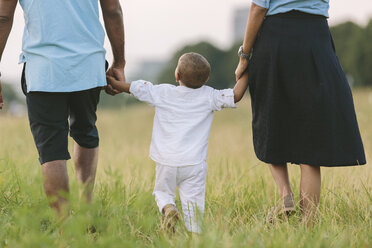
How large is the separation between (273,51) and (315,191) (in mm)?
886

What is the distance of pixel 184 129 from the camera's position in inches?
111

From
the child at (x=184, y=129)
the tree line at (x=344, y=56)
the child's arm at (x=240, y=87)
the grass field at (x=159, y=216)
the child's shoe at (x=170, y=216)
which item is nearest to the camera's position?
the grass field at (x=159, y=216)

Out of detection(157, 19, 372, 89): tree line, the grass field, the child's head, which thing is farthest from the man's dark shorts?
detection(157, 19, 372, 89): tree line

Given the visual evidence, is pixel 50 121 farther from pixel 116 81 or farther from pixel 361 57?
pixel 361 57

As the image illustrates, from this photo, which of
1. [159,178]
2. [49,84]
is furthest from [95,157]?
[49,84]

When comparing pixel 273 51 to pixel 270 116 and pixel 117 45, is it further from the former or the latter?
pixel 117 45

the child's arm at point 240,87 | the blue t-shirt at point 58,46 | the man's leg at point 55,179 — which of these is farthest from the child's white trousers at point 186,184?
the blue t-shirt at point 58,46

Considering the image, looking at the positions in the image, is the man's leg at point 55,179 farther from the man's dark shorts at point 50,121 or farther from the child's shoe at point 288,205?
the child's shoe at point 288,205

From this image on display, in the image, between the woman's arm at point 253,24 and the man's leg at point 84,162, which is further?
the man's leg at point 84,162

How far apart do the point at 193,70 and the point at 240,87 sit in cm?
35

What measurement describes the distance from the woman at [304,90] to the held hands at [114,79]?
2.73ft

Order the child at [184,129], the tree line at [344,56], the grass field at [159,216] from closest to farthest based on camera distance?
the grass field at [159,216], the child at [184,129], the tree line at [344,56]

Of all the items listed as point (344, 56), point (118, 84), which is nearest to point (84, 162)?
point (118, 84)

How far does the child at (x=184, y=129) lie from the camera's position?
2.80 metres
